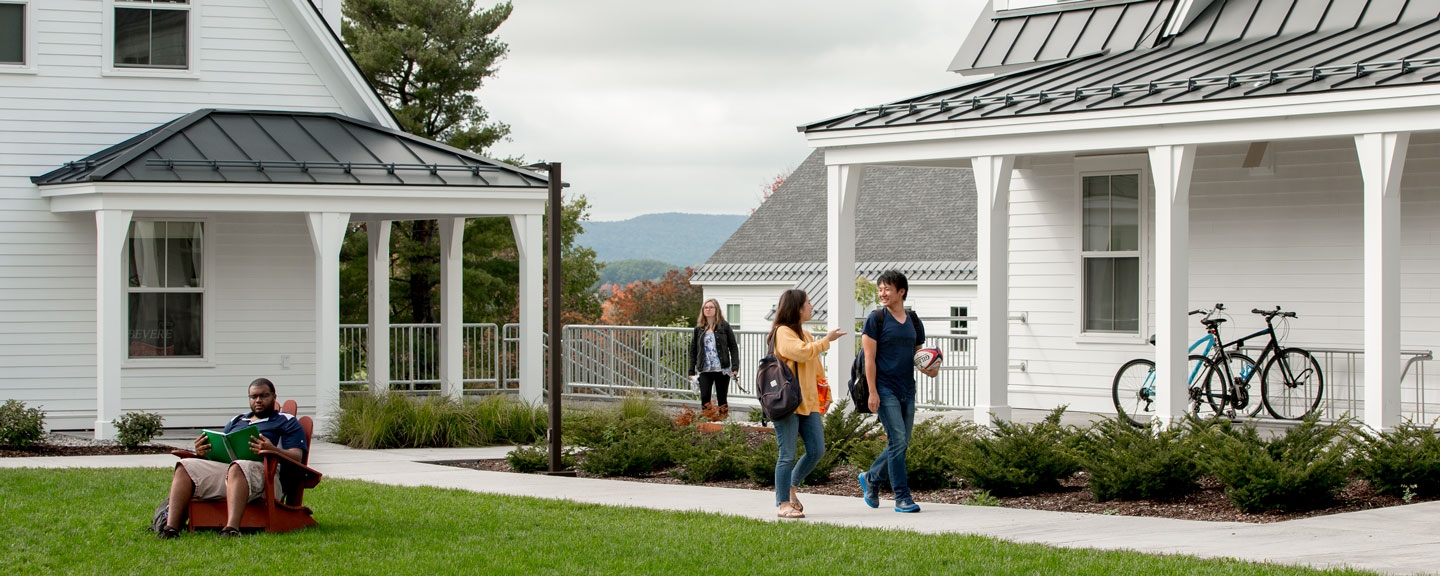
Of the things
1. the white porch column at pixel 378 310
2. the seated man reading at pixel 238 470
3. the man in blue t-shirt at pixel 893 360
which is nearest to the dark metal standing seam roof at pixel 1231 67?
the man in blue t-shirt at pixel 893 360

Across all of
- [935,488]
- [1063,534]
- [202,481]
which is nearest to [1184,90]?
[935,488]

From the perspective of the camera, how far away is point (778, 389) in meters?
10.8

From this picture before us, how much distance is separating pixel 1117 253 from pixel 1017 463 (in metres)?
7.08

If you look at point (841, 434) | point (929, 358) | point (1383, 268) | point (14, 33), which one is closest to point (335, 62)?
point (14, 33)

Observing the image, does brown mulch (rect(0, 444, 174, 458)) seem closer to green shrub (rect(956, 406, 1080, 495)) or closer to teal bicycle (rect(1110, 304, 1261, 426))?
green shrub (rect(956, 406, 1080, 495))

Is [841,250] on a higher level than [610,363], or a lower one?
higher

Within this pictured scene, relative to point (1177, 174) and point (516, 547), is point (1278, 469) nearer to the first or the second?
point (1177, 174)

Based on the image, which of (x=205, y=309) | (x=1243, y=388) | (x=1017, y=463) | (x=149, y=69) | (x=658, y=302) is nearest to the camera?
(x=1017, y=463)

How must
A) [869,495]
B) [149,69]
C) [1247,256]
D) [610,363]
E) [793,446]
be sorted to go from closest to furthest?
[793,446]
[869,495]
[1247,256]
[149,69]
[610,363]

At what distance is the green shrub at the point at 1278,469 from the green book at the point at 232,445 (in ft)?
21.3

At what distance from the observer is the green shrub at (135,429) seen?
1716cm

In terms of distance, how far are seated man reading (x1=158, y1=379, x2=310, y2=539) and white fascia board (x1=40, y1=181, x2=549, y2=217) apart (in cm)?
769

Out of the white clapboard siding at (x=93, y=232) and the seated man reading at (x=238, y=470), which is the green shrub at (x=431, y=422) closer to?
the white clapboard siding at (x=93, y=232)

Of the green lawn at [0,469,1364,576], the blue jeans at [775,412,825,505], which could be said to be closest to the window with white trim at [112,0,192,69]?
the green lawn at [0,469,1364,576]
